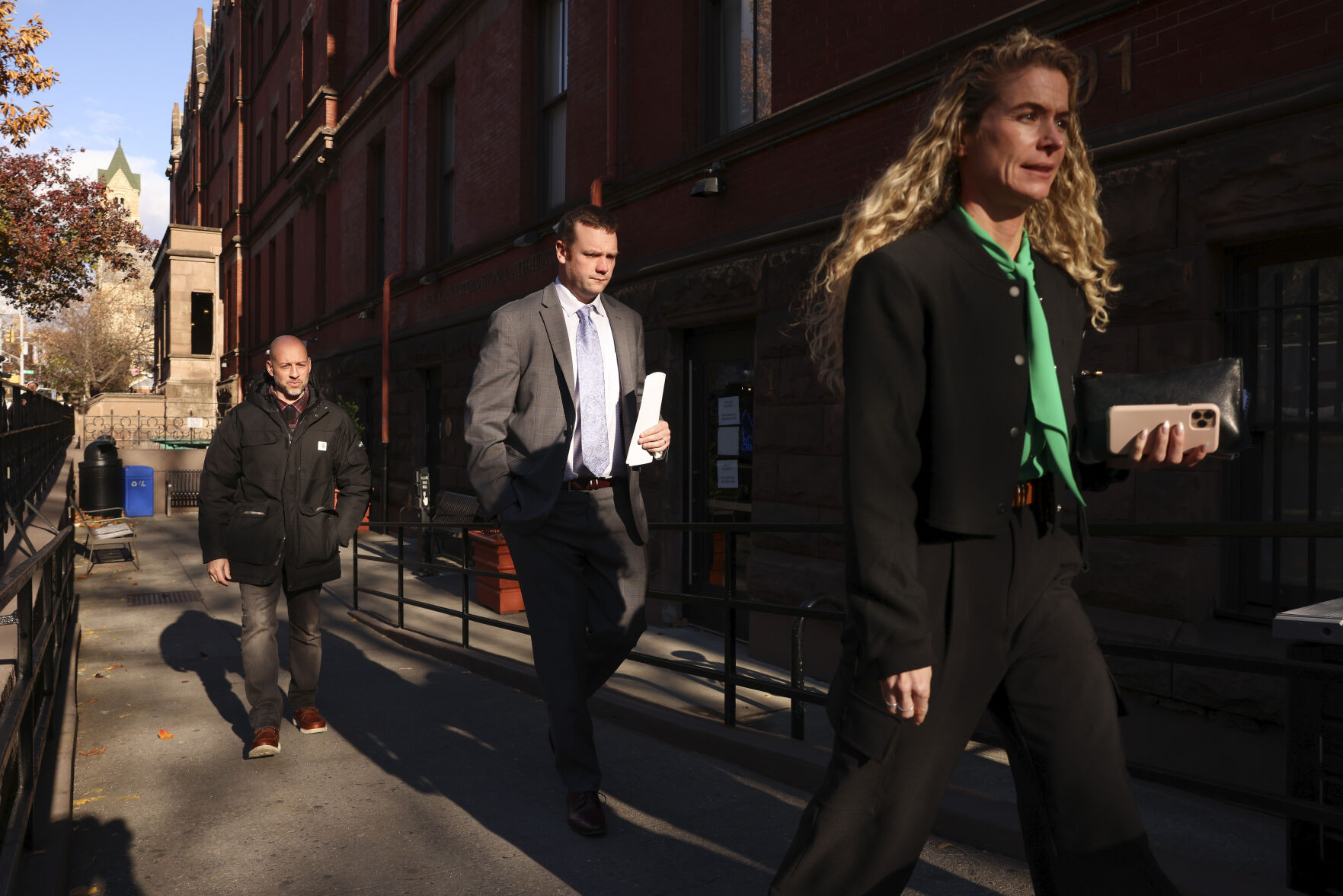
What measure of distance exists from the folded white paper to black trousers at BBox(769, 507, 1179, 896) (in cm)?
189

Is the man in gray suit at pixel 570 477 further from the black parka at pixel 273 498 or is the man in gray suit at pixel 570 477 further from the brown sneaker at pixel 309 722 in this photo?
the brown sneaker at pixel 309 722

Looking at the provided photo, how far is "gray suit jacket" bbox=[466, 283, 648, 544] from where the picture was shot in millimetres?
3752

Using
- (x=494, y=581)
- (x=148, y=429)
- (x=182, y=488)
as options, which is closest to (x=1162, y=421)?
(x=494, y=581)

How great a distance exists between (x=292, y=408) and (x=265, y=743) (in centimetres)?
171

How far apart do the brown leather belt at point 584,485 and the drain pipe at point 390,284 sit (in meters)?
13.1

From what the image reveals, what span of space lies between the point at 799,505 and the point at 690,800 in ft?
11.2

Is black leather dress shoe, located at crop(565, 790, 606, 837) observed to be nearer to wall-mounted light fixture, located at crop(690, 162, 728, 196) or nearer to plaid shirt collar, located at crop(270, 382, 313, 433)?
plaid shirt collar, located at crop(270, 382, 313, 433)

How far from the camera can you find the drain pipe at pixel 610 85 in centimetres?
991

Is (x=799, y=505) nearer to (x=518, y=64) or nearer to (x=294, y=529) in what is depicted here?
(x=294, y=529)

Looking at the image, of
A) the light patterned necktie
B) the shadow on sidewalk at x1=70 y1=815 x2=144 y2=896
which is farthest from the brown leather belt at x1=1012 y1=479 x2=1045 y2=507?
the shadow on sidewalk at x1=70 y1=815 x2=144 y2=896

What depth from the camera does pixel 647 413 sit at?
3812mm

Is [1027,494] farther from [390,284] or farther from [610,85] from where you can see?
[390,284]

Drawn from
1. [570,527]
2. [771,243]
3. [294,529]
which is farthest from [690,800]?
[771,243]

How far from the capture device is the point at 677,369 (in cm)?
916
